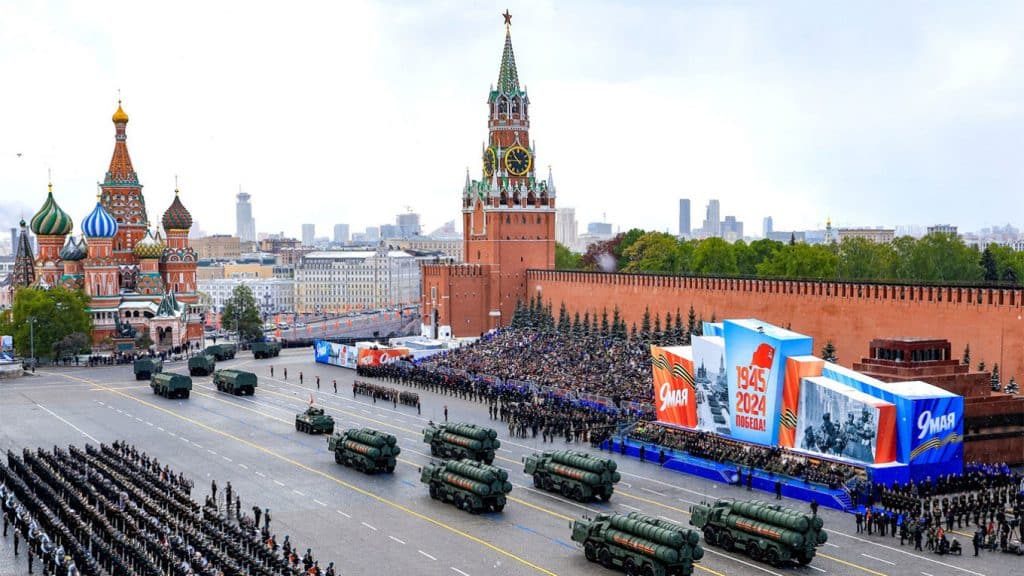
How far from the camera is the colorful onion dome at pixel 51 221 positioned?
304 ft

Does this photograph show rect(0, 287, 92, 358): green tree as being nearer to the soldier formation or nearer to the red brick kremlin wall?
the red brick kremlin wall

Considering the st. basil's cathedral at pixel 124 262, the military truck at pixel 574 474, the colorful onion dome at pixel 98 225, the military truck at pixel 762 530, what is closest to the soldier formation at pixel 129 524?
the military truck at pixel 574 474

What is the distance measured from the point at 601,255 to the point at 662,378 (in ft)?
225

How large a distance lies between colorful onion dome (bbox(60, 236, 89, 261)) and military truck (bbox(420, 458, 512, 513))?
63.9 m

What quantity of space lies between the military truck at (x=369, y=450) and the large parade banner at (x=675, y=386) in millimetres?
10473

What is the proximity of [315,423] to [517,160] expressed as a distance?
38.4 m

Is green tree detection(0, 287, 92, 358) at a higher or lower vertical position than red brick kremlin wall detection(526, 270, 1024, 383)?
lower

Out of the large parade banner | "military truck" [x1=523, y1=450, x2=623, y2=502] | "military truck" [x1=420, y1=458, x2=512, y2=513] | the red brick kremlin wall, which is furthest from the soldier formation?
the red brick kremlin wall

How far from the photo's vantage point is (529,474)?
126ft

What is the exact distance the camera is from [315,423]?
158ft

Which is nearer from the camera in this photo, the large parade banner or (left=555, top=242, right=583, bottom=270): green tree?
the large parade banner

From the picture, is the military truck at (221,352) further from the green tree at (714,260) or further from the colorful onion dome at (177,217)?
the green tree at (714,260)

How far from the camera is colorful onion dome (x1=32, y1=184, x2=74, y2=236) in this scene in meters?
92.7

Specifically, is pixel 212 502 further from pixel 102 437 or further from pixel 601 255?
pixel 601 255
